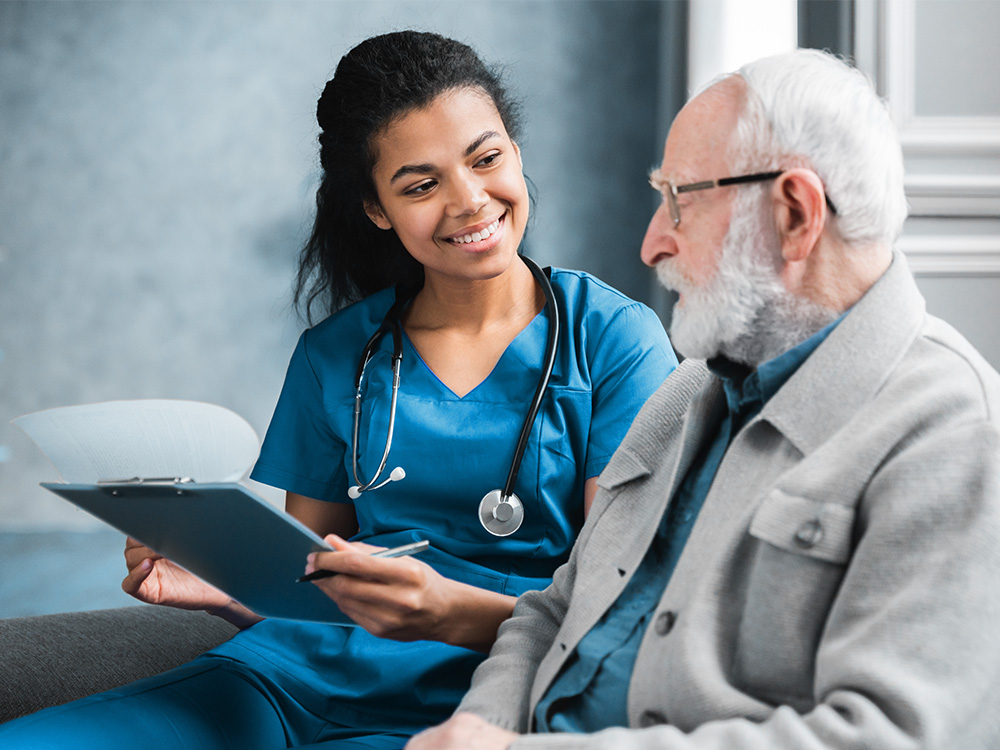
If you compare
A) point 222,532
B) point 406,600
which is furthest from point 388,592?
point 222,532

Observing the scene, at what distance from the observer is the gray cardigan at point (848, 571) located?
65 cm

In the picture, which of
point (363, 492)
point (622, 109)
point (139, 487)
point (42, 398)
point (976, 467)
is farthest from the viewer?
point (42, 398)

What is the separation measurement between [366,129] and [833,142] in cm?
84

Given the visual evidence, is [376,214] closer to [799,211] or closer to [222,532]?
[222,532]

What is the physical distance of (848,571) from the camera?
0.72 m

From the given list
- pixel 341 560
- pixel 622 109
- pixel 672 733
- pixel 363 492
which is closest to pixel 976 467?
pixel 672 733

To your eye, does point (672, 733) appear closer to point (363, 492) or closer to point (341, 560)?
point (341, 560)

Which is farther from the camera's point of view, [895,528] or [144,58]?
[144,58]

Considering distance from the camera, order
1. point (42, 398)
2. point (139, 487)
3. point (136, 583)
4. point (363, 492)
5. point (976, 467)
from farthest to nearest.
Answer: point (42, 398)
point (363, 492)
point (136, 583)
point (139, 487)
point (976, 467)

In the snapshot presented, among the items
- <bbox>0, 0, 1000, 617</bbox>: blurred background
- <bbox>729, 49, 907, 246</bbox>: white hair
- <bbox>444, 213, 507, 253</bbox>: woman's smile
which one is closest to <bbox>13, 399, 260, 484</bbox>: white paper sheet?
<bbox>444, 213, 507, 253</bbox>: woman's smile

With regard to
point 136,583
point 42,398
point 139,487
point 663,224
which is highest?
point 663,224

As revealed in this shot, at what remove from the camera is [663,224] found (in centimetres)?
100

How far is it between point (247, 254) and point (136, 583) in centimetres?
280

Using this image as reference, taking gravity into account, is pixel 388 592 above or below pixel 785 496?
below
